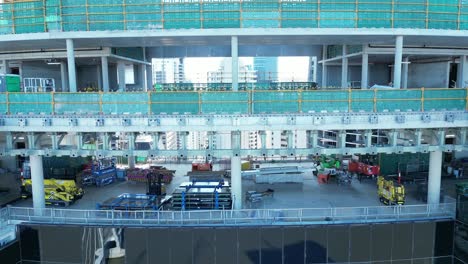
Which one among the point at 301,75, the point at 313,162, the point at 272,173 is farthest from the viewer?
the point at 301,75

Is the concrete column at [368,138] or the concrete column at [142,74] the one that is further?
the concrete column at [142,74]

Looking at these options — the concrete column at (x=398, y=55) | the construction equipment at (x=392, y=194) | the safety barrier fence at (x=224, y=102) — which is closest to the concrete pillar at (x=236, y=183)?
the safety barrier fence at (x=224, y=102)

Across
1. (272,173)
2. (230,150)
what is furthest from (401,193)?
(230,150)

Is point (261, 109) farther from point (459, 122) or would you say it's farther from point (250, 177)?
point (459, 122)

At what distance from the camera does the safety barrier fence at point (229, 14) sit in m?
19.9

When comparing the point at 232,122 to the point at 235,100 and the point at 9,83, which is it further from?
the point at 9,83

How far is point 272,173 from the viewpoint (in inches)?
982

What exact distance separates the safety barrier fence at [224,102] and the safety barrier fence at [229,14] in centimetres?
490

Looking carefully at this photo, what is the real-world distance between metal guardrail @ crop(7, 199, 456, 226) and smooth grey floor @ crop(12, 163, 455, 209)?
1.89 metres

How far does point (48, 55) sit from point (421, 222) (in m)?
30.0

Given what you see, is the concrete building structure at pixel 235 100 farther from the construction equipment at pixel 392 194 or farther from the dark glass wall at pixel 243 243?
the dark glass wall at pixel 243 243

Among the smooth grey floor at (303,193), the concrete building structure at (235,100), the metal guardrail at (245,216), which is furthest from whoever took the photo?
the smooth grey floor at (303,193)

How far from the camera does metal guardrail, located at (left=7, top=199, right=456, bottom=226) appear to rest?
1775 cm

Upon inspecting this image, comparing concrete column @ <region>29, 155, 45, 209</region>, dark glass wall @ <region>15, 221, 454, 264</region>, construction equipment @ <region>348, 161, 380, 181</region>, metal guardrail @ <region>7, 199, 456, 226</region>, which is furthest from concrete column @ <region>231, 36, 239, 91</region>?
construction equipment @ <region>348, 161, 380, 181</region>
